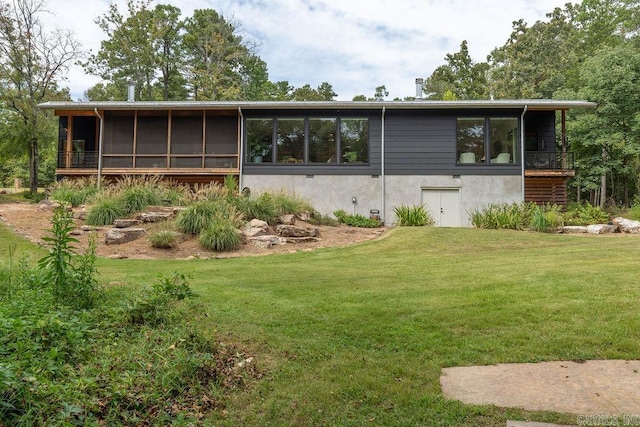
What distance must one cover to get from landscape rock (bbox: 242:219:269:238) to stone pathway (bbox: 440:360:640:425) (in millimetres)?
7452

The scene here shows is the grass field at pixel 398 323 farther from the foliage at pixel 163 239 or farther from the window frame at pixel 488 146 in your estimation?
the window frame at pixel 488 146

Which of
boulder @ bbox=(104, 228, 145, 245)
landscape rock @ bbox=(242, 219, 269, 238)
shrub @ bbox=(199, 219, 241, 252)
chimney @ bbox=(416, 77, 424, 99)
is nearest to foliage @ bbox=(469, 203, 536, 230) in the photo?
chimney @ bbox=(416, 77, 424, 99)

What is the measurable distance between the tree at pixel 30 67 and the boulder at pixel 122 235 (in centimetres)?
1579

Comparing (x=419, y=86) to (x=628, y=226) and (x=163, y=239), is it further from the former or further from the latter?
(x=163, y=239)

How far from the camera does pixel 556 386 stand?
2590mm

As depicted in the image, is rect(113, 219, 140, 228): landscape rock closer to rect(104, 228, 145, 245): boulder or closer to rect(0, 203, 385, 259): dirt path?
rect(0, 203, 385, 259): dirt path

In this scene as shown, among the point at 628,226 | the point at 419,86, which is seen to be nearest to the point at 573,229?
the point at 628,226

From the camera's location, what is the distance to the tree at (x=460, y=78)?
35.6 metres

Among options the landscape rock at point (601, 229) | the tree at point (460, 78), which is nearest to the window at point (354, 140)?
the landscape rock at point (601, 229)

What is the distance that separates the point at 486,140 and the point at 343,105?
525 cm

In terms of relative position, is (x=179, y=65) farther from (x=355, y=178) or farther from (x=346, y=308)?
(x=346, y=308)

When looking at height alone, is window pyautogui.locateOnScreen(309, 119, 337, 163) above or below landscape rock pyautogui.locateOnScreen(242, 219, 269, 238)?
above

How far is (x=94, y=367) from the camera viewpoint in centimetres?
256

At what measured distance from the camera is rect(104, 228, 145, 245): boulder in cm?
920
